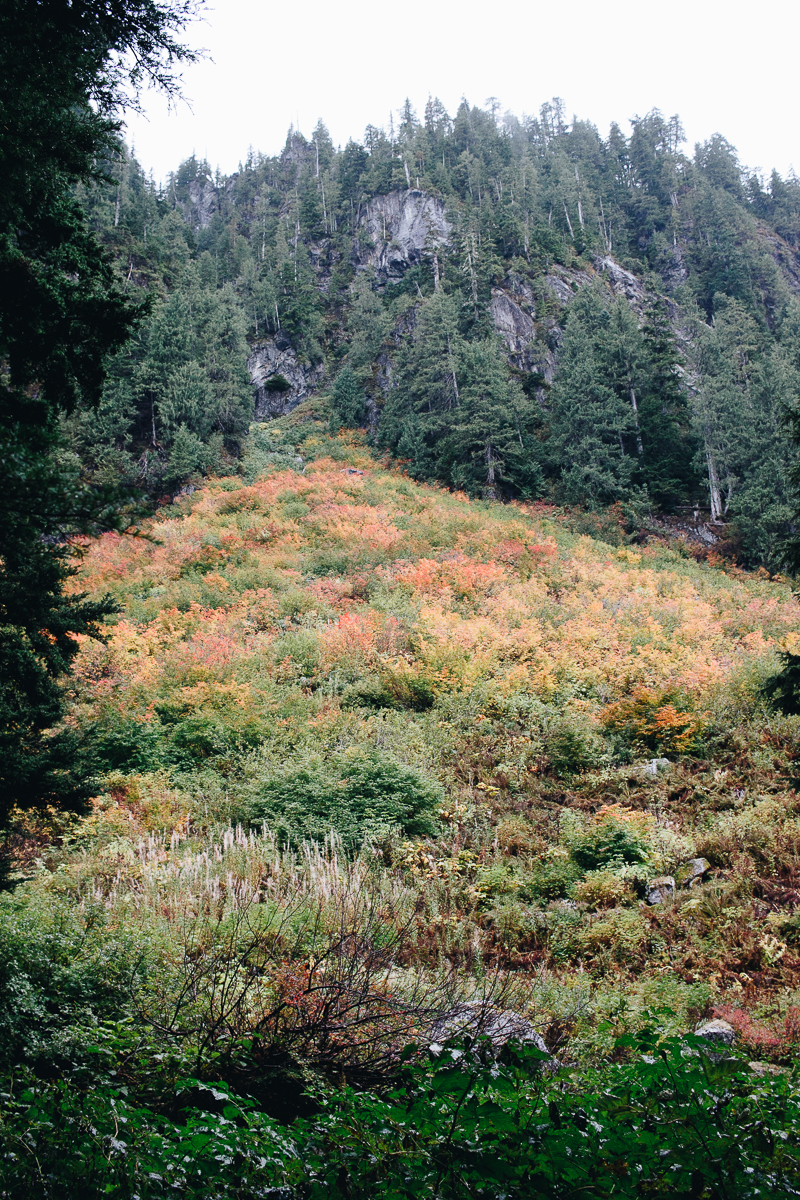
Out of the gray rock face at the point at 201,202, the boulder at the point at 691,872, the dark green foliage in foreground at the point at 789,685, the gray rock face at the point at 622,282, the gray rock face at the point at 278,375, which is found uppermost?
the gray rock face at the point at 201,202

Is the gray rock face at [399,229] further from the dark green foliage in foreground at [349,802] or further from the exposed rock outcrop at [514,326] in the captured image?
the dark green foliage in foreground at [349,802]

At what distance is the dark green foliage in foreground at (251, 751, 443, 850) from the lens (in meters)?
7.55

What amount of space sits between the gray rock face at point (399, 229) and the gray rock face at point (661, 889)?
185ft

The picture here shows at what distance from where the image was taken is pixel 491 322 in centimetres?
4181

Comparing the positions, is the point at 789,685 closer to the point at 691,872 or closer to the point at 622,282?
the point at 691,872

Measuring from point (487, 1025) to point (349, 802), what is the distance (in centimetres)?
433

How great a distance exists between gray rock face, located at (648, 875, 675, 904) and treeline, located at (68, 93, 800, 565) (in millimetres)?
11366

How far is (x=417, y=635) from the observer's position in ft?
43.7

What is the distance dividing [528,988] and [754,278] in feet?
222

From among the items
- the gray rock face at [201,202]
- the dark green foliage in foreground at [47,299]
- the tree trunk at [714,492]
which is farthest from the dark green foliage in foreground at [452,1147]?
the gray rock face at [201,202]

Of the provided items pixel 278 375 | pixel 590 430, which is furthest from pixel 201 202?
pixel 590 430

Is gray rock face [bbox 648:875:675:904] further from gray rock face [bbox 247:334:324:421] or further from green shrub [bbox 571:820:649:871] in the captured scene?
gray rock face [bbox 247:334:324:421]

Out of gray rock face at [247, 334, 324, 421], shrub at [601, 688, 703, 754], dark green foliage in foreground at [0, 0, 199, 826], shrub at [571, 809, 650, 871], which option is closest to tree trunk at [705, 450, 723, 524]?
shrub at [601, 688, 703, 754]

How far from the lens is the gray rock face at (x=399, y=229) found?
5546cm
